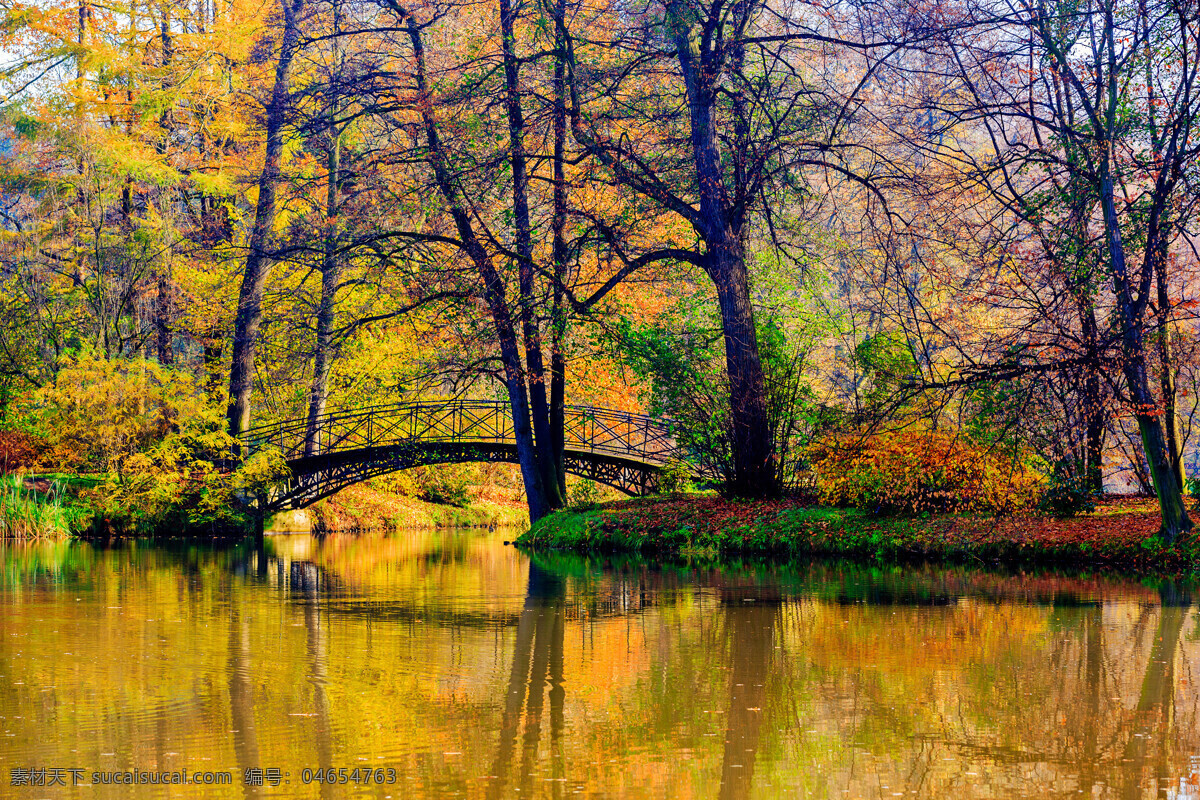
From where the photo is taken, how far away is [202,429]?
24406 mm

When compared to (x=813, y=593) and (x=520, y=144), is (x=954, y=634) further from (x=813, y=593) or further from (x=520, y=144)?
(x=520, y=144)

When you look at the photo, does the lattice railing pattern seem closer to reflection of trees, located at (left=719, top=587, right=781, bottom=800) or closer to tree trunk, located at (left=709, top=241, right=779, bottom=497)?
tree trunk, located at (left=709, top=241, right=779, bottom=497)

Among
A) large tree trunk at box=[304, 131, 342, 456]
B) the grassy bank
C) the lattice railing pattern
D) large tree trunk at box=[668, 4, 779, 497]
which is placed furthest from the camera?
the grassy bank

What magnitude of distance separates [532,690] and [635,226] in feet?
38.3

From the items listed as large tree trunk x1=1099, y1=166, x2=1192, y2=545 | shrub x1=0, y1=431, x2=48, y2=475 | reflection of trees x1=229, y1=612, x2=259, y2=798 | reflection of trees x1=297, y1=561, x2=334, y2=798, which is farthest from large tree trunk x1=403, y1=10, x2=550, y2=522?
shrub x1=0, y1=431, x2=48, y2=475

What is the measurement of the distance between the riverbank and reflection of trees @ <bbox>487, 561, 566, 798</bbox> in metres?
5.59

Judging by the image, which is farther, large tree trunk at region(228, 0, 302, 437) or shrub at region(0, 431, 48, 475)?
large tree trunk at region(228, 0, 302, 437)

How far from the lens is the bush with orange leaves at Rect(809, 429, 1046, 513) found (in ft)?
50.9

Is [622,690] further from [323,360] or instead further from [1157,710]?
[323,360]

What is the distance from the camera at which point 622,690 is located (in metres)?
6.43

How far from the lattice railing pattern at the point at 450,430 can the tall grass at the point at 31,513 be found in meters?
3.67

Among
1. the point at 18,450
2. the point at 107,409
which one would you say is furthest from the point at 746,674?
the point at 18,450

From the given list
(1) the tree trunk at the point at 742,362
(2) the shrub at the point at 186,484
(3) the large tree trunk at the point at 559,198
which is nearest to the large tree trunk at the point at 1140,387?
(1) the tree trunk at the point at 742,362

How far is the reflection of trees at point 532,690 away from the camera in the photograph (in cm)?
482
